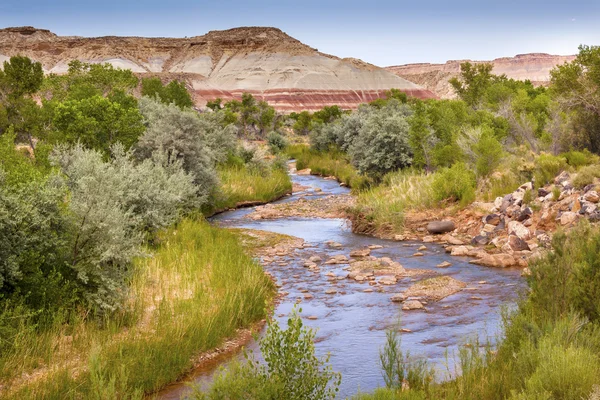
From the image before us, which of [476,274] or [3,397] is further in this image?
[476,274]

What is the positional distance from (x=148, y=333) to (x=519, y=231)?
1337 cm

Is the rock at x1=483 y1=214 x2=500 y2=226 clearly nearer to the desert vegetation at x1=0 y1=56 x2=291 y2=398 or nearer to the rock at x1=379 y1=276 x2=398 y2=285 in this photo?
the rock at x1=379 y1=276 x2=398 y2=285

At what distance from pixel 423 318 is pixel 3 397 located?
848 cm

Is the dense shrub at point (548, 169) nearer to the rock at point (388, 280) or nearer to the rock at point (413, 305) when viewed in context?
the rock at point (388, 280)

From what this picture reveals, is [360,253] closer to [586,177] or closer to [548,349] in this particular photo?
[586,177]

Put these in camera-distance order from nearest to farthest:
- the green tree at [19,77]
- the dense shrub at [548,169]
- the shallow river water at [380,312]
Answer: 1. the shallow river water at [380,312]
2. the dense shrub at [548,169]
3. the green tree at [19,77]

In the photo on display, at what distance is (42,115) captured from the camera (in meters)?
32.8

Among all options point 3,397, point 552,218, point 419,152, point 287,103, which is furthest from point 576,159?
point 287,103

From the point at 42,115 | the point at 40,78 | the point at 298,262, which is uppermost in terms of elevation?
the point at 40,78

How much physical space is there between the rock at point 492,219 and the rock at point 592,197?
11.0ft

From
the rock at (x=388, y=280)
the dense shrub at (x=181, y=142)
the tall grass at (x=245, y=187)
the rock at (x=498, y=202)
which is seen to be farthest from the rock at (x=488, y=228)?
the tall grass at (x=245, y=187)

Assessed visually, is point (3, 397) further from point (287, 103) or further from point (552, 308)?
point (287, 103)

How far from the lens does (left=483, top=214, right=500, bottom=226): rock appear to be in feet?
72.0

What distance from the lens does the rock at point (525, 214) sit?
68.6 feet
